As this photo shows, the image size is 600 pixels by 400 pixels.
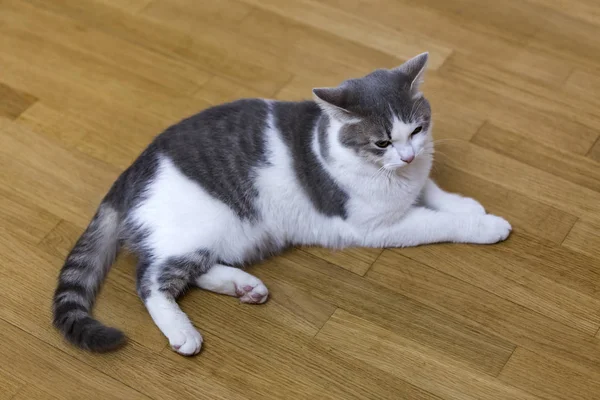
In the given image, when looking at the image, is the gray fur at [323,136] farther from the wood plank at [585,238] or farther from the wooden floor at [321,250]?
the wood plank at [585,238]

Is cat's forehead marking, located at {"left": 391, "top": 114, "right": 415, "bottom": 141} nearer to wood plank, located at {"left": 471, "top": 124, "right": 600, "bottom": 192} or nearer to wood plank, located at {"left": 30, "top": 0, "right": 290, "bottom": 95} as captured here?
wood plank, located at {"left": 471, "top": 124, "right": 600, "bottom": 192}

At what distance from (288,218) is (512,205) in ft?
2.16

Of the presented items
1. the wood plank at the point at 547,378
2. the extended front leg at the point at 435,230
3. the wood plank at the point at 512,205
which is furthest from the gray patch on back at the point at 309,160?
the wood plank at the point at 547,378

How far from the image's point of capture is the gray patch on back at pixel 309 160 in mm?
1978

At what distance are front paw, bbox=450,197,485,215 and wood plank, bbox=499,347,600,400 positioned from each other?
43 cm

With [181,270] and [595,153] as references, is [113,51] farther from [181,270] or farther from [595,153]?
[595,153]

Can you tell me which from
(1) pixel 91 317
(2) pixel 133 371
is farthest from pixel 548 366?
(1) pixel 91 317

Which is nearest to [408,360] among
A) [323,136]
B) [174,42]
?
[323,136]

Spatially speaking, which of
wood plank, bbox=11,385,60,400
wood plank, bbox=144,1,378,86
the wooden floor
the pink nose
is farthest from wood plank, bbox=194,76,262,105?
wood plank, bbox=11,385,60,400

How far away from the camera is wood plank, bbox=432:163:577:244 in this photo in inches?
84.5

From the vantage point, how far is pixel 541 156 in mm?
2350

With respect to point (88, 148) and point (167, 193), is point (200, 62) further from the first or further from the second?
point (167, 193)

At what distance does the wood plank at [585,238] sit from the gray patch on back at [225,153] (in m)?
0.87

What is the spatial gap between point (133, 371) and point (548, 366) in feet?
3.27
